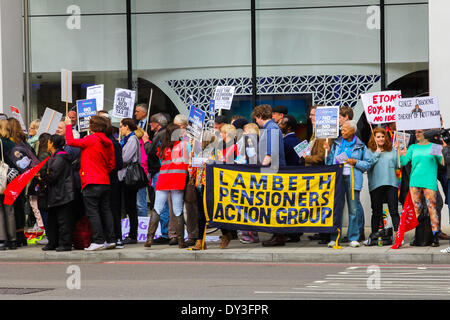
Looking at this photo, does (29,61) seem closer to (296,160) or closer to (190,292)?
(296,160)

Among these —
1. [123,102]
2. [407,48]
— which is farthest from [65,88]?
[407,48]

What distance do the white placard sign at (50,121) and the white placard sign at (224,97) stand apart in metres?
2.77

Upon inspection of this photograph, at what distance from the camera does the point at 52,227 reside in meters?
14.1

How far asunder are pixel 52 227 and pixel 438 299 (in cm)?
680

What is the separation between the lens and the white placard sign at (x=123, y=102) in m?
16.0

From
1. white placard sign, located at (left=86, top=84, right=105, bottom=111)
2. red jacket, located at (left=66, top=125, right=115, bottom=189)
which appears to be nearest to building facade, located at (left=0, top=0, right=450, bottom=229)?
white placard sign, located at (left=86, top=84, right=105, bottom=111)

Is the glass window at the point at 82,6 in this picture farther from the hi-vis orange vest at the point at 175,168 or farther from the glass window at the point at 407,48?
the hi-vis orange vest at the point at 175,168

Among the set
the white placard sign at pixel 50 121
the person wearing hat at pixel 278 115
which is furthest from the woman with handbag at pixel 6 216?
the person wearing hat at pixel 278 115

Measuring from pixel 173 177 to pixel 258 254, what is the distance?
1.76 m

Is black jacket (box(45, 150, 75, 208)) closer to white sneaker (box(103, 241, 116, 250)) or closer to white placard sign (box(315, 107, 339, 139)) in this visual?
white sneaker (box(103, 241, 116, 250))

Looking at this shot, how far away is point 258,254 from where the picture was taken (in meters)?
13.2

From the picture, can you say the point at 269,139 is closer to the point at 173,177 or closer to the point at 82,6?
the point at 173,177

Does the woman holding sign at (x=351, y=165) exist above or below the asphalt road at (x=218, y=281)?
above

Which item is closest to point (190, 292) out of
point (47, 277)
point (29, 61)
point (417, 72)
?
point (47, 277)
